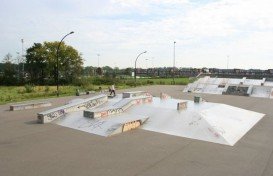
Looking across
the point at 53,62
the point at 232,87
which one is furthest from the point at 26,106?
the point at 53,62

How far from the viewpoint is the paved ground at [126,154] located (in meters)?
8.92

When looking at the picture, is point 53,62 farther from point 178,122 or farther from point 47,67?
point 178,122

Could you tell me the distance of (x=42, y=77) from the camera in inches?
2242

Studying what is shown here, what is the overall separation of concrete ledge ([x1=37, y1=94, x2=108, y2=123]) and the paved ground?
5.57 feet

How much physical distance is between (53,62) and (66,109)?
38.3m

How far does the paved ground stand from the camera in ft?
29.3

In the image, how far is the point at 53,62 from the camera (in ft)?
176

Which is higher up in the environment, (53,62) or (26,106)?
(53,62)

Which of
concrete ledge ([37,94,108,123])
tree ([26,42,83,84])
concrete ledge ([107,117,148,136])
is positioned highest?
tree ([26,42,83,84])

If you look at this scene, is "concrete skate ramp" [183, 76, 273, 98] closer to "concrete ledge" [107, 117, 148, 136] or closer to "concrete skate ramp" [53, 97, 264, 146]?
"concrete skate ramp" [53, 97, 264, 146]

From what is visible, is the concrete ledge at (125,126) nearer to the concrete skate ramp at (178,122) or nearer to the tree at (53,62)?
the concrete skate ramp at (178,122)

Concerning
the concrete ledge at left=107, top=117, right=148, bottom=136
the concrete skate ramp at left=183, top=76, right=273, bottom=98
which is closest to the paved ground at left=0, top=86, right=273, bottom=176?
the concrete ledge at left=107, top=117, right=148, bottom=136

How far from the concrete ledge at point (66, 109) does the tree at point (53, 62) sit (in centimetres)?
3575

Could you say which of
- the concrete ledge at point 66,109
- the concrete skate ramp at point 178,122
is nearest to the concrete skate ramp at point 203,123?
the concrete skate ramp at point 178,122
